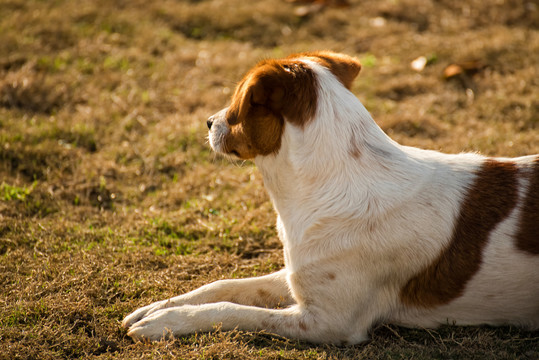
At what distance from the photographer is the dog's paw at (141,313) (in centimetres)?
350

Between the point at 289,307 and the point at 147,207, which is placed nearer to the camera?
the point at 289,307

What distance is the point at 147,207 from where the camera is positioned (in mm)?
4988

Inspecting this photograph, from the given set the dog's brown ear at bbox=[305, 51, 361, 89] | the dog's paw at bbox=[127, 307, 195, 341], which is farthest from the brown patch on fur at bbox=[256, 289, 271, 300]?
the dog's brown ear at bbox=[305, 51, 361, 89]

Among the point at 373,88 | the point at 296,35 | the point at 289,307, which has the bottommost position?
the point at 289,307

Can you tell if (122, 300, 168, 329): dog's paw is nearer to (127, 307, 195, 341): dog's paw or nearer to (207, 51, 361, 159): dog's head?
(127, 307, 195, 341): dog's paw

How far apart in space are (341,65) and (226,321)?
1.70 meters

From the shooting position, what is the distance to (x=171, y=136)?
19.4 ft

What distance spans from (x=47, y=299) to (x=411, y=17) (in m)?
6.83

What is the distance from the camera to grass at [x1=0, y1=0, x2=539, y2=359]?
135 inches

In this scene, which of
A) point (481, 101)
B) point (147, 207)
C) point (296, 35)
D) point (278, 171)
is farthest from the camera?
point (296, 35)

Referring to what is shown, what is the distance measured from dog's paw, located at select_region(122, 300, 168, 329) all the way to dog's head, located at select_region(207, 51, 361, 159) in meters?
1.06

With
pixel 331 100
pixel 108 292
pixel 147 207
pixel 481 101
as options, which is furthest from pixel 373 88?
pixel 108 292

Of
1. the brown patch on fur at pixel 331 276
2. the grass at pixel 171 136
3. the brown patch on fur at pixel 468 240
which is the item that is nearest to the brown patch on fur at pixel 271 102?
the brown patch on fur at pixel 331 276

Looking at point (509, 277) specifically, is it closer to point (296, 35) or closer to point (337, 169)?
point (337, 169)
